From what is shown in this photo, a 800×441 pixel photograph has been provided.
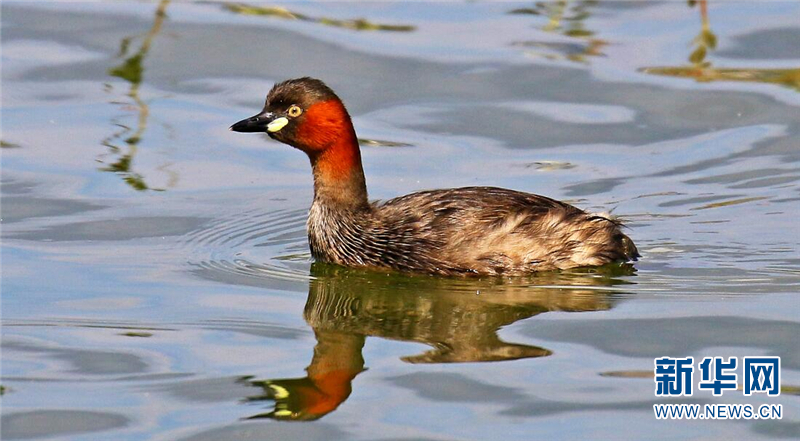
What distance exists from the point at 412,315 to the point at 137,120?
5598 millimetres

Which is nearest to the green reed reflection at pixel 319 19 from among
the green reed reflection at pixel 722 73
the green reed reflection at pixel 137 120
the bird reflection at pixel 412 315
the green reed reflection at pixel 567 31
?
the green reed reflection at pixel 137 120

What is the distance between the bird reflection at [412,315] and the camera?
292 inches

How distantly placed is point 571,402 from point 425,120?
6756 millimetres

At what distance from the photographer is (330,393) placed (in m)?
7.35

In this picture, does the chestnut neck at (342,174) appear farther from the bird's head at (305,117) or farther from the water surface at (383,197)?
the water surface at (383,197)

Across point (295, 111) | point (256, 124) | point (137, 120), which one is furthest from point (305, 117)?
point (137, 120)

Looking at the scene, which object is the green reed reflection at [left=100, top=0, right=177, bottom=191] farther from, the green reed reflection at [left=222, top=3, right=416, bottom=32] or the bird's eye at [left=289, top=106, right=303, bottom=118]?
the bird's eye at [left=289, top=106, right=303, bottom=118]

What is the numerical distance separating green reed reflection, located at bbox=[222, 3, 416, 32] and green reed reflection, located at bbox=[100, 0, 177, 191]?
943 millimetres

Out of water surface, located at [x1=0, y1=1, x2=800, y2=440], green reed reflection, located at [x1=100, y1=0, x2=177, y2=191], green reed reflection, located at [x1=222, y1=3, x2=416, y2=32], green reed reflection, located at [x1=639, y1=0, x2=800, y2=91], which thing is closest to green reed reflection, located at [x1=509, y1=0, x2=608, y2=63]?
water surface, located at [x1=0, y1=1, x2=800, y2=440]

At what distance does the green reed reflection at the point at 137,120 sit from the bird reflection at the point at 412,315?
107 inches

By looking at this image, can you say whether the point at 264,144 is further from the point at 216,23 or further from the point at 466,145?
the point at 216,23

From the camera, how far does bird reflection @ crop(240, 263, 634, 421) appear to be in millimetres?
7426

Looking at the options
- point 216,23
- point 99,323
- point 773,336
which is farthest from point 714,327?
point 216,23

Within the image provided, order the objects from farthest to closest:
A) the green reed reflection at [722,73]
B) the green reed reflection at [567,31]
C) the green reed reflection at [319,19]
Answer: the green reed reflection at [319,19], the green reed reflection at [567,31], the green reed reflection at [722,73]
